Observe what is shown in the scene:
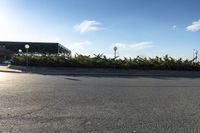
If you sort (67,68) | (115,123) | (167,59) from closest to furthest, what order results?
1. (115,123)
2. (67,68)
3. (167,59)

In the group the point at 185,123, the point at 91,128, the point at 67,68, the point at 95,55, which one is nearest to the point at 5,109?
the point at 91,128

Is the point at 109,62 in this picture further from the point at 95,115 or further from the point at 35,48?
the point at 35,48

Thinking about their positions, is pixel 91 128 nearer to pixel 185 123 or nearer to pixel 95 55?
pixel 185 123

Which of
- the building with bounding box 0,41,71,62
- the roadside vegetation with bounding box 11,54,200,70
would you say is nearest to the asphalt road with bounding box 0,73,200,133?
the roadside vegetation with bounding box 11,54,200,70

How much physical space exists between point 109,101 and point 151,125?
13.6 feet

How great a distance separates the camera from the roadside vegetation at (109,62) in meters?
37.9

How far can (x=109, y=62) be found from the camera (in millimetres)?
38125

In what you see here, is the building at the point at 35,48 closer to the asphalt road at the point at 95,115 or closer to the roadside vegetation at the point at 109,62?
the roadside vegetation at the point at 109,62

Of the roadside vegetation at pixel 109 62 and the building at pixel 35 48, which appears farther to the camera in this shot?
the building at pixel 35 48

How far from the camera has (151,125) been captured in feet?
26.4

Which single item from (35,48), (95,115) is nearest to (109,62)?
(95,115)

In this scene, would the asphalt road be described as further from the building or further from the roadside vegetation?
the building

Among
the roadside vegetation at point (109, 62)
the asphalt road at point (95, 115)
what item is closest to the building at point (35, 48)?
the roadside vegetation at point (109, 62)

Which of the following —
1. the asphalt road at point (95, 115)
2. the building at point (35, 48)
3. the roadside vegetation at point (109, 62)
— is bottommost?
the asphalt road at point (95, 115)
